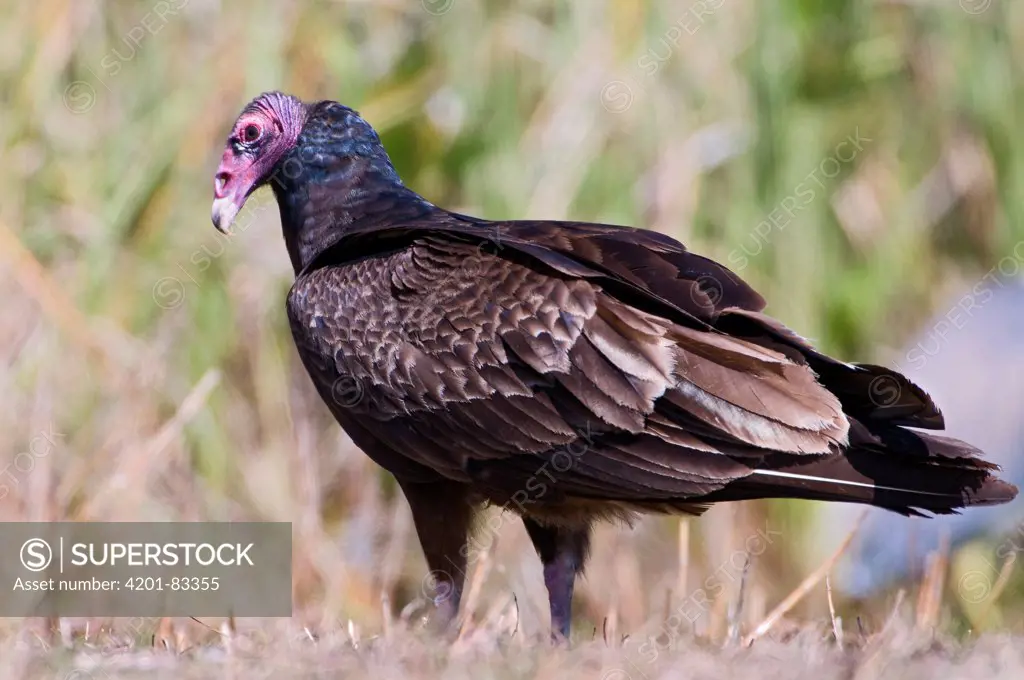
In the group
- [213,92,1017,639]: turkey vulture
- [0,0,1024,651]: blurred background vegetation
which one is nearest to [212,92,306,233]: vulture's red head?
[213,92,1017,639]: turkey vulture

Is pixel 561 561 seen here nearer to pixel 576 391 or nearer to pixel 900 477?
pixel 576 391

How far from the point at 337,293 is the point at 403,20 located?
9.61 ft

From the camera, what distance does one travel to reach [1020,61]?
21.7 feet

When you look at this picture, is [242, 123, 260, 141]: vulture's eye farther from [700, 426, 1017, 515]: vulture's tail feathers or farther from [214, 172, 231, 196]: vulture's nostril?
[700, 426, 1017, 515]: vulture's tail feathers

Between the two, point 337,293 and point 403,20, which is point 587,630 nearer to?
point 337,293

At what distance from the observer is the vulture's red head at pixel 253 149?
14.3 feet

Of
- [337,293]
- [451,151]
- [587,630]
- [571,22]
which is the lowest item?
[587,630]

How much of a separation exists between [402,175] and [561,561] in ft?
9.40

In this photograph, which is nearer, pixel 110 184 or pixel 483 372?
pixel 483 372

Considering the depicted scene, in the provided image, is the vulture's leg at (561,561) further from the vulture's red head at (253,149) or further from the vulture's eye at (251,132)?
the vulture's eye at (251,132)

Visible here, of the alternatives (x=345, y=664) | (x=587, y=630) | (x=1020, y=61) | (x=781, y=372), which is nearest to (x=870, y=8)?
(x=1020, y=61)

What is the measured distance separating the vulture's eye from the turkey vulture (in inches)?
22.3

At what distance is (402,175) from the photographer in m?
6.26

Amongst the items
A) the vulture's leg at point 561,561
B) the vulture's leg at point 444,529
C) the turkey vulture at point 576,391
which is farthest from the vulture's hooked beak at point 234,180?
the vulture's leg at point 561,561
